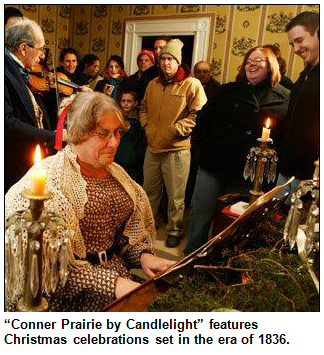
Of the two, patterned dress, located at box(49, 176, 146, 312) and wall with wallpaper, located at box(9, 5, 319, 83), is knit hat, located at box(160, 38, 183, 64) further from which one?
patterned dress, located at box(49, 176, 146, 312)

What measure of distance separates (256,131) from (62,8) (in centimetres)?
312

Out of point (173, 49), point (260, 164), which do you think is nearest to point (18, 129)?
point (260, 164)

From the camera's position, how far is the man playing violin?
138 cm

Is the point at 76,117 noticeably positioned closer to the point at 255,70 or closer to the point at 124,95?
the point at 255,70

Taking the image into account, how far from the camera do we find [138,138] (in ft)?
7.99

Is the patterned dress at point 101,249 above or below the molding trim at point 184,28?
below

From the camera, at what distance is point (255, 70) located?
5.39 ft

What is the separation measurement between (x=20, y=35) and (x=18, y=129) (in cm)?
38

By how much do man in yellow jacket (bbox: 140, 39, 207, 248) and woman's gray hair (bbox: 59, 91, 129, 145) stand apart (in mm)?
1303

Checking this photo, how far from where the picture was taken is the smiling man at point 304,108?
1.27m

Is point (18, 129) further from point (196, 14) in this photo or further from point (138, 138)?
point (196, 14)

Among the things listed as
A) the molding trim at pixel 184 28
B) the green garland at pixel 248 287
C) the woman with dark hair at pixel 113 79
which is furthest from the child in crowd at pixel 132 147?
the green garland at pixel 248 287

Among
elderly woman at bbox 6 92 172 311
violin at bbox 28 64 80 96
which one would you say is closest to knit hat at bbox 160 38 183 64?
violin at bbox 28 64 80 96

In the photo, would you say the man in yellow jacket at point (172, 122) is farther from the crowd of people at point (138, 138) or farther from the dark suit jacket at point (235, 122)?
the dark suit jacket at point (235, 122)
